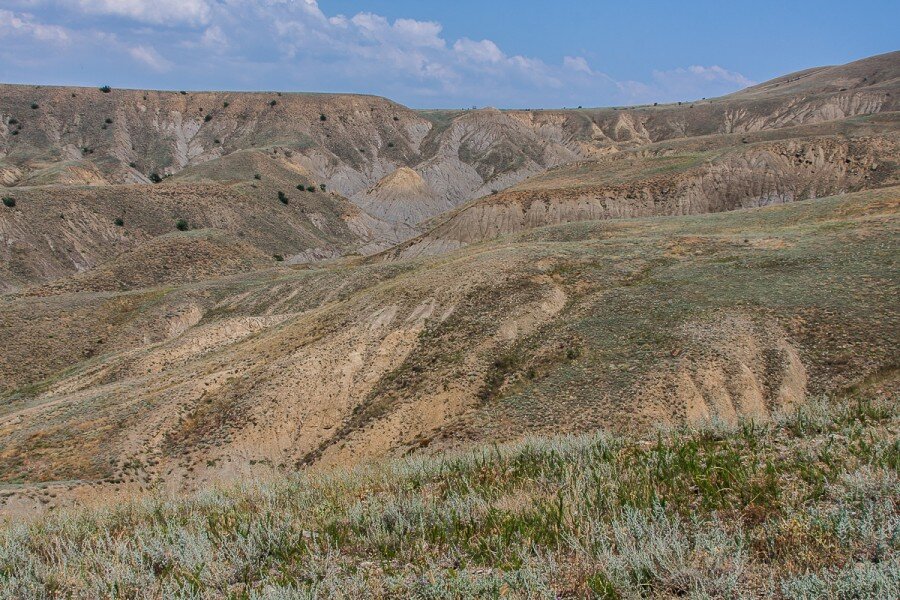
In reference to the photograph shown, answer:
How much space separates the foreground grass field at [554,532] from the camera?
4.41 m

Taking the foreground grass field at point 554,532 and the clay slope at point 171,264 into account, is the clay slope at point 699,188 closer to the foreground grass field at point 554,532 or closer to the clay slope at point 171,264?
the clay slope at point 171,264

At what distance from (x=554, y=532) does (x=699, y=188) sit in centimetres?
5891

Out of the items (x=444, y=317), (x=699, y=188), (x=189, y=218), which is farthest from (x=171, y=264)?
(x=699, y=188)

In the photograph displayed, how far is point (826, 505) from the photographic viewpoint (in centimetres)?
523

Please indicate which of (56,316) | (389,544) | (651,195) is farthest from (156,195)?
(389,544)

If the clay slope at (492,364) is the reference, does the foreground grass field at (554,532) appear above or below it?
above

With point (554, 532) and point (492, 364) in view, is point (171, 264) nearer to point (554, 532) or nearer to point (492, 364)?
point (492, 364)

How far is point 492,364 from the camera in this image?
20.7 metres

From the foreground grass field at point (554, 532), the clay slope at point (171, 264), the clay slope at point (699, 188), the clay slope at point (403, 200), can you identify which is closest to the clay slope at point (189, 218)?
the clay slope at point (403, 200)

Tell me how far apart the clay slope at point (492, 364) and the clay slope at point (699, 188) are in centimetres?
2728

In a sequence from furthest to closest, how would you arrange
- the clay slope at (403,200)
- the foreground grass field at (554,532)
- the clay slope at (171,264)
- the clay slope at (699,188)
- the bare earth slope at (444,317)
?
the clay slope at (403,200) → the clay slope at (699,188) → the clay slope at (171,264) → the bare earth slope at (444,317) → the foreground grass field at (554,532)

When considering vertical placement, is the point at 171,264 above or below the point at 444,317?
above

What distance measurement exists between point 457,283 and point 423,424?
28.1ft

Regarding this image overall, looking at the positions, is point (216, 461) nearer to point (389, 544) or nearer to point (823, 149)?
point (389, 544)
